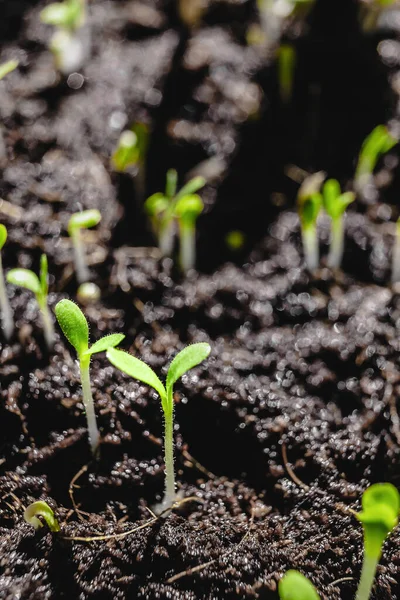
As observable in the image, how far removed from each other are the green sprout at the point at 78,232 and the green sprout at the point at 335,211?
20.6 inches

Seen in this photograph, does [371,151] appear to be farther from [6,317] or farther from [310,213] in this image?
[6,317]

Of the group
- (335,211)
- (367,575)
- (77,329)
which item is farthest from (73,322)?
(335,211)

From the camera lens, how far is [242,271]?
1591 millimetres

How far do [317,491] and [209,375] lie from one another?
31 cm

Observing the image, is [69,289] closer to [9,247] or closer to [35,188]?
[9,247]

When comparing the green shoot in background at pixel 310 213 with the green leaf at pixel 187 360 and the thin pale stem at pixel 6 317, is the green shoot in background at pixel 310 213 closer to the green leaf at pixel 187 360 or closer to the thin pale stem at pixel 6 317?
the green leaf at pixel 187 360

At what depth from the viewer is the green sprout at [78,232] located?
1.30m

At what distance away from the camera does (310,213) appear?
1.44 metres

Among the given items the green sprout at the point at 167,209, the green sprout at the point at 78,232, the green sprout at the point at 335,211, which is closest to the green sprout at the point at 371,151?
the green sprout at the point at 335,211

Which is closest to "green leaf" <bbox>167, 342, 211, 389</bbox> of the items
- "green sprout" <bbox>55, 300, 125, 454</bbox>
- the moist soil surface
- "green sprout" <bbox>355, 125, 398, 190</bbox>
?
"green sprout" <bbox>55, 300, 125, 454</bbox>

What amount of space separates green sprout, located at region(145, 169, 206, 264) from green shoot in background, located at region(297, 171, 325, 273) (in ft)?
0.79

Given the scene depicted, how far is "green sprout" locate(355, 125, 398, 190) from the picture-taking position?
1.60 m

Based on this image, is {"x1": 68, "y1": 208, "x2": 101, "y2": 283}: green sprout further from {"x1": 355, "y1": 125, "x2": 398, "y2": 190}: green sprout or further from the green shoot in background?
{"x1": 355, "y1": 125, "x2": 398, "y2": 190}: green sprout

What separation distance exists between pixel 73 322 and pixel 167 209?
514mm
